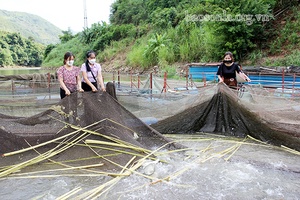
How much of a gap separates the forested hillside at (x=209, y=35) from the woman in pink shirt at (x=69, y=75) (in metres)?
10.1

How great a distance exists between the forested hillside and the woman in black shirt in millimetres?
7697

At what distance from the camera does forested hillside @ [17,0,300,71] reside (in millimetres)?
13305

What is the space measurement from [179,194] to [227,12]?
12.1 metres

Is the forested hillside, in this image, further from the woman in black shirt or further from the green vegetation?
the green vegetation

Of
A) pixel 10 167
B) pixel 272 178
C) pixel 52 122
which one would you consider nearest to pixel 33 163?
pixel 10 167

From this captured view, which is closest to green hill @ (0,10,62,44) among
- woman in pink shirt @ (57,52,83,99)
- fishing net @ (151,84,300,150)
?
woman in pink shirt @ (57,52,83,99)

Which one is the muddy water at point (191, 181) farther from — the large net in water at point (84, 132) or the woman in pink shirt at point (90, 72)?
the woman in pink shirt at point (90, 72)

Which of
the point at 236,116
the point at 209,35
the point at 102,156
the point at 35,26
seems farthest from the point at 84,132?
the point at 35,26

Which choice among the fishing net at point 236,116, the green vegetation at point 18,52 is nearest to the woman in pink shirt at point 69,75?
the fishing net at point 236,116

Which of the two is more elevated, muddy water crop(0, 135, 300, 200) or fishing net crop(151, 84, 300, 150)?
fishing net crop(151, 84, 300, 150)

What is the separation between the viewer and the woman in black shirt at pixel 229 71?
205 inches

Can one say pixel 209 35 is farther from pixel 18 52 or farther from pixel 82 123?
pixel 18 52

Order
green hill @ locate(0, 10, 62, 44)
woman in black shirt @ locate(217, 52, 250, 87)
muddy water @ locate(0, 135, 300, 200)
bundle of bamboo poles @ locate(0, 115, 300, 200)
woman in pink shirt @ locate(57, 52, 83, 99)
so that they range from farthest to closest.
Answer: green hill @ locate(0, 10, 62, 44), woman in black shirt @ locate(217, 52, 250, 87), woman in pink shirt @ locate(57, 52, 83, 99), bundle of bamboo poles @ locate(0, 115, 300, 200), muddy water @ locate(0, 135, 300, 200)

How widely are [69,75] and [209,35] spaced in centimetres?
1260
